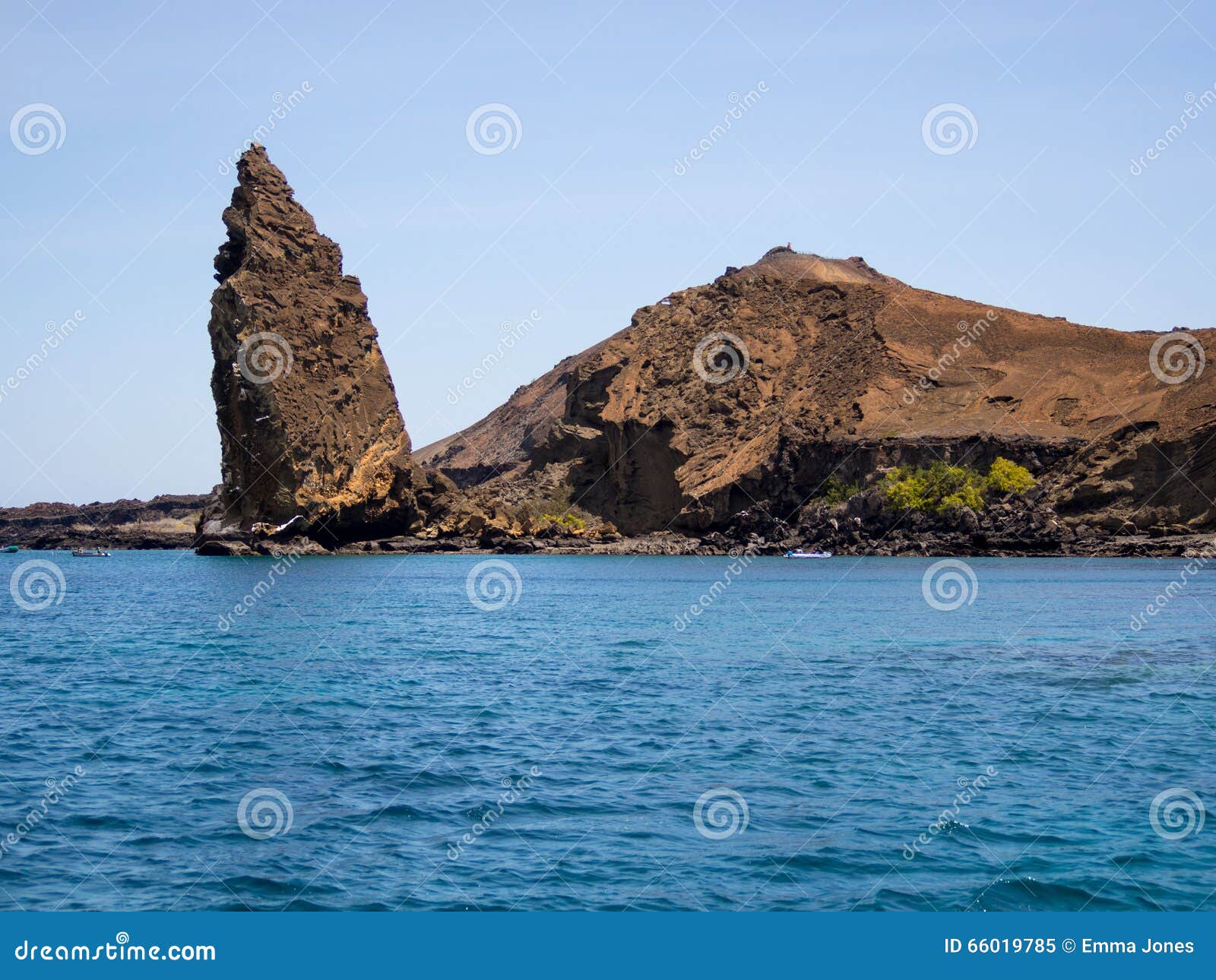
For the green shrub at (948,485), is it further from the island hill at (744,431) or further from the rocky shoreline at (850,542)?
the rocky shoreline at (850,542)

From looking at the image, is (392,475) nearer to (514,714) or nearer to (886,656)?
(886,656)

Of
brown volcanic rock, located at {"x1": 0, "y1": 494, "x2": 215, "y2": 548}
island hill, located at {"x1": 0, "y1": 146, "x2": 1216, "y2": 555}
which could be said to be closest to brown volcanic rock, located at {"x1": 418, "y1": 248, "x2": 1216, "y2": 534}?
island hill, located at {"x1": 0, "y1": 146, "x2": 1216, "y2": 555}

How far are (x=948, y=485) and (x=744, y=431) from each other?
30556mm

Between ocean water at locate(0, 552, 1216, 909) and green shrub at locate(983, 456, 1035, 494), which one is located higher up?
green shrub at locate(983, 456, 1035, 494)

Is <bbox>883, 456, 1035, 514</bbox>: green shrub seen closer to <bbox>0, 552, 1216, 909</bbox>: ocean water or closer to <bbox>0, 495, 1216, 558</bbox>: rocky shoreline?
<bbox>0, 495, 1216, 558</bbox>: rocky shoreline

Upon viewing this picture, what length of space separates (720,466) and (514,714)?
341 ft

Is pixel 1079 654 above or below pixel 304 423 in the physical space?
below

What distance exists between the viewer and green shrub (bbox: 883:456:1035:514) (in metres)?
104

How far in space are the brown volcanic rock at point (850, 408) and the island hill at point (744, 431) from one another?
280 mm

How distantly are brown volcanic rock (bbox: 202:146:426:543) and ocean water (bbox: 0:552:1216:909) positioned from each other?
198 feet

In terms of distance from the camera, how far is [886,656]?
32.6 metres

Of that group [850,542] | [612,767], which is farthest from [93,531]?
[612,767]

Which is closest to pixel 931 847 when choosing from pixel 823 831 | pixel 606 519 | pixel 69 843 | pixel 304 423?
pixel 823 831

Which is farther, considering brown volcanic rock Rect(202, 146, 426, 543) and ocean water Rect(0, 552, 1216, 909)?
brown volcanic rock Rect(202, 146, 426, 543)
